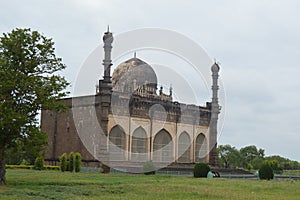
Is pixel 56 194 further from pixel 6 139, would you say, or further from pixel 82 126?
pixel 82 126

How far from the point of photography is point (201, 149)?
40.2 m

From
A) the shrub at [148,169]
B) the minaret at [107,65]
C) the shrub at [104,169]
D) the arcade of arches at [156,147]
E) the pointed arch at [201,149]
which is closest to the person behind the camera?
the shrub at [148,169]

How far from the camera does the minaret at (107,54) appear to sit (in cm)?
3256

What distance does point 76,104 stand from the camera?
A: 34531 millimetres

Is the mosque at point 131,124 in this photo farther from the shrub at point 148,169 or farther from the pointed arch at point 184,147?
the shrub at point 148,169

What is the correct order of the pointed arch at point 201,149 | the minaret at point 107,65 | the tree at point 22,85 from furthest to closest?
the pointed arch at point 201,149 < the minaret at point 107,65 < the tree at point 22,85

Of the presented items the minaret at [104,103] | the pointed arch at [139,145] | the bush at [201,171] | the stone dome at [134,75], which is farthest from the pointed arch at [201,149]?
the bush at [201,171]

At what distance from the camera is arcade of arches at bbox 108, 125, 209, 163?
33312 millimetres

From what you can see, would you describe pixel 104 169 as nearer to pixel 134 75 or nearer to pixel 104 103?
pixel 104 103

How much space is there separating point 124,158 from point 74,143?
148 inches

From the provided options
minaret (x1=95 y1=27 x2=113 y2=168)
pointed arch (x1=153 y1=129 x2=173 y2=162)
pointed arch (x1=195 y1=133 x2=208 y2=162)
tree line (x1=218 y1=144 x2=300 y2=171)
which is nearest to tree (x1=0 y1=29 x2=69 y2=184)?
minaret (x1=95 y1=27 x2=113 y2=168)

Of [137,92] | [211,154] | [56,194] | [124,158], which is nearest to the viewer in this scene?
[56,194]

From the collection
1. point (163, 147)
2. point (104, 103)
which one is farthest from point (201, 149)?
point (104, 103)

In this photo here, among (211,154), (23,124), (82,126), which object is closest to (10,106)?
(23,124)
